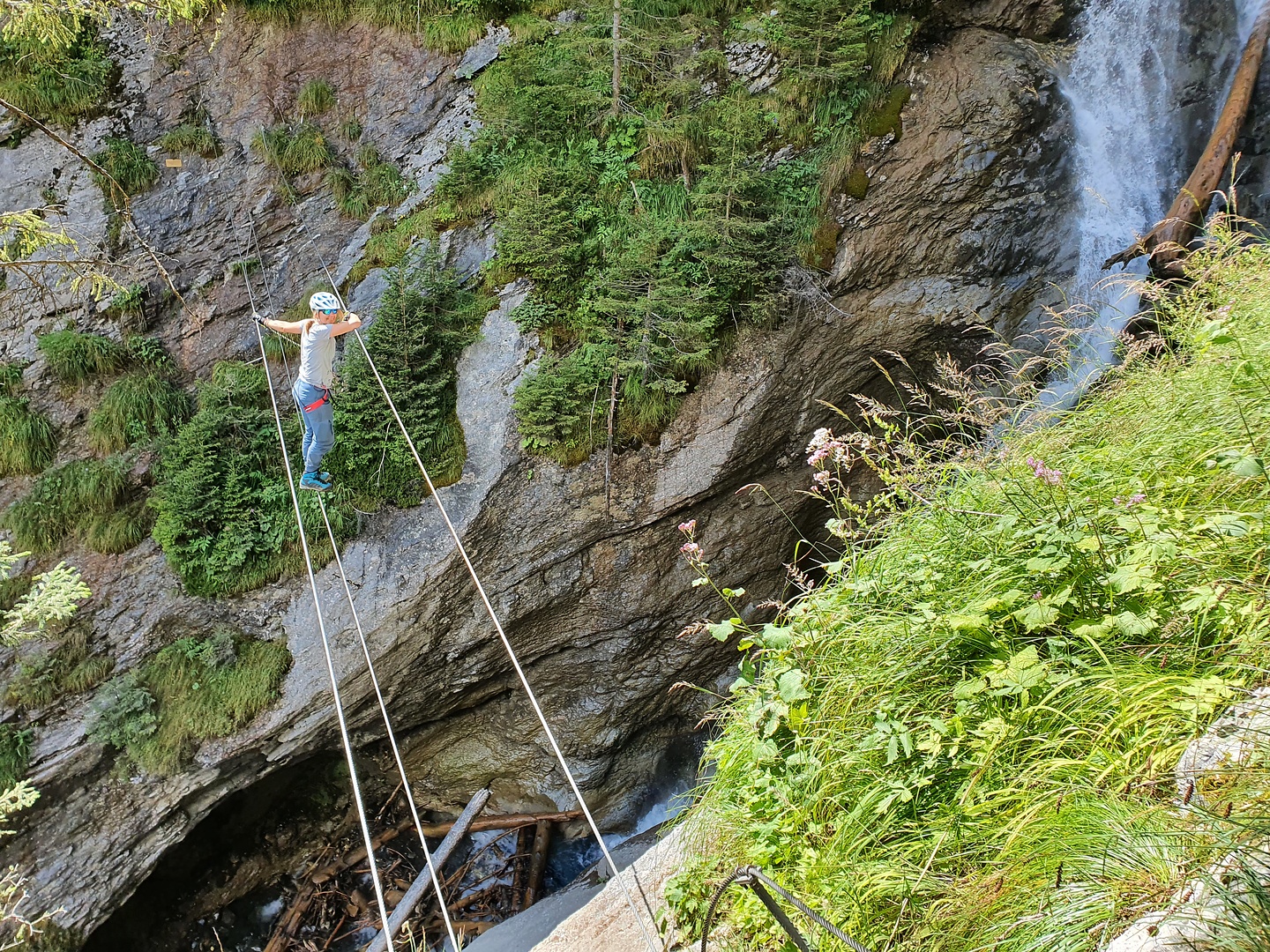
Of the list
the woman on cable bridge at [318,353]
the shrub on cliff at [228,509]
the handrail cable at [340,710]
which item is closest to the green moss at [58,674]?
the shrub on cliff at [228,509]

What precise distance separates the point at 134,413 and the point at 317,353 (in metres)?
3.35

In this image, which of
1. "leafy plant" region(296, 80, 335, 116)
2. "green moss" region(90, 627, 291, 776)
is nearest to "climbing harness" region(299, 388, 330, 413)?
"green moss" region(90, 627, 291, 776)

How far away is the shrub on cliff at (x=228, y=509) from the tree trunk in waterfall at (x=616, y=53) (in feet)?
17.1

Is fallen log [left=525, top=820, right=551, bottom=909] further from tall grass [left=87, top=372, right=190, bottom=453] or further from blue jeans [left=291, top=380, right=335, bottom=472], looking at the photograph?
tall grass [left=87, top=372, right=190, bottom=453]

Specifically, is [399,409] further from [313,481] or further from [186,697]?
[186,697]

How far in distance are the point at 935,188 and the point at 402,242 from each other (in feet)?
19.5

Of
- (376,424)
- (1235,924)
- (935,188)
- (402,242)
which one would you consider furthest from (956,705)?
(402,242)

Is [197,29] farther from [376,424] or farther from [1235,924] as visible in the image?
[1235,924]

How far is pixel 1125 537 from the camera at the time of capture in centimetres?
228

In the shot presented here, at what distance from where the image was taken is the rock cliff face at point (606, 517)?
21.3 feet

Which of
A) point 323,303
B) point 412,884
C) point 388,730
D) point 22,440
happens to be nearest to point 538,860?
point 412,884

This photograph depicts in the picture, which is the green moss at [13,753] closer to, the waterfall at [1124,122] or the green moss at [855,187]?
the green moss at [855,187]

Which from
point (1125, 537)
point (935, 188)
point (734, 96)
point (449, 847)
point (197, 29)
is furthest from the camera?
point (197, 29)

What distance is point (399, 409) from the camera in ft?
22.4
